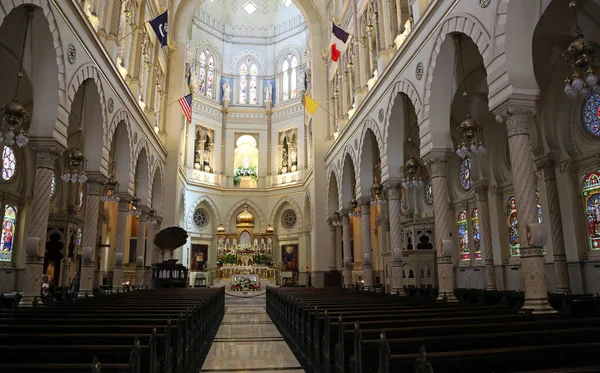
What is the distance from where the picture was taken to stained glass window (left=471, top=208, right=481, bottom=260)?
18734mm

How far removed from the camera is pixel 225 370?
708cm

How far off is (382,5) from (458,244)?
11.4 metres

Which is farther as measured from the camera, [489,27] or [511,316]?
[489,27]

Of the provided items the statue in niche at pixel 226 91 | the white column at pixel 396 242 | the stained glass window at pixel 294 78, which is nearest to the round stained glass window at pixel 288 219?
the stained glass window at pixel 294 78

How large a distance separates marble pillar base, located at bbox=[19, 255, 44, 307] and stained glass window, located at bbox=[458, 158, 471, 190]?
55.0 ft

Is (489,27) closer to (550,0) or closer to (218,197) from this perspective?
(550,0)

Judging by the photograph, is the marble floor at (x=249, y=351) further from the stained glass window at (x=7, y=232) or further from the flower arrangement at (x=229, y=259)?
the flower arrangement at (x=229, y=259)

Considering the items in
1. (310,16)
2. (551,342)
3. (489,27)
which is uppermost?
(310,16)

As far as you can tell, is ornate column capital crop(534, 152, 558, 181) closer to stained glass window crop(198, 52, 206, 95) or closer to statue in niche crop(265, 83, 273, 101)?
statue in niche crop(265, 83, 273, 101)

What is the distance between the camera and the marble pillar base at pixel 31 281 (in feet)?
34.1

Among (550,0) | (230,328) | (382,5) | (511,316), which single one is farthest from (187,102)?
(511,316)

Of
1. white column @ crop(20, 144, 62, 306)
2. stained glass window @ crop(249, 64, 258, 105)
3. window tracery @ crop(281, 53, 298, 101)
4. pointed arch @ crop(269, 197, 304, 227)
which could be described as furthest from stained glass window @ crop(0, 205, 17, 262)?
window tracery @ crop(281, 53, 298, 101)

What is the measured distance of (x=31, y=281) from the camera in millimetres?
10508

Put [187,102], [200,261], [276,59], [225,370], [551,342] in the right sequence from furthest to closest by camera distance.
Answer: [276,59] → [200,261] → [187,102] → [225,370] → [551,342]
